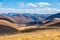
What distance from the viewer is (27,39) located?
2744 centimetres

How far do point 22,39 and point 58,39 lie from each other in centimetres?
597

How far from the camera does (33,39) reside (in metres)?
27.6

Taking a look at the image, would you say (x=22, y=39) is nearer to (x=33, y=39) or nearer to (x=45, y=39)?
(x=33, y=39)

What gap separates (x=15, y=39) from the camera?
91.3 ft

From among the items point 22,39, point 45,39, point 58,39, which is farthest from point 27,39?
point 58,39

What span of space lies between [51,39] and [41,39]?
1.65 metres

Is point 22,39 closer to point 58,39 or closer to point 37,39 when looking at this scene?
point 37,39

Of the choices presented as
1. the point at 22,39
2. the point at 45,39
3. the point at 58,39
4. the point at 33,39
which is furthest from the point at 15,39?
the point at 58,39

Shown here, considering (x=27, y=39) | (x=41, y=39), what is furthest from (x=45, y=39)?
(x=27, y=39)

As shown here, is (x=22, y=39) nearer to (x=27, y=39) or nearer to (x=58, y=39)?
(x=27, y=39)

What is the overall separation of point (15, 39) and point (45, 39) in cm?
506

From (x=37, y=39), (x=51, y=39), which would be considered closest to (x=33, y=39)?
(x=37, y=39)

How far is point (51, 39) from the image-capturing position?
27000 millimetres

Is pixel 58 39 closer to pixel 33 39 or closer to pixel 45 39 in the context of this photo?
pixel 45 39
